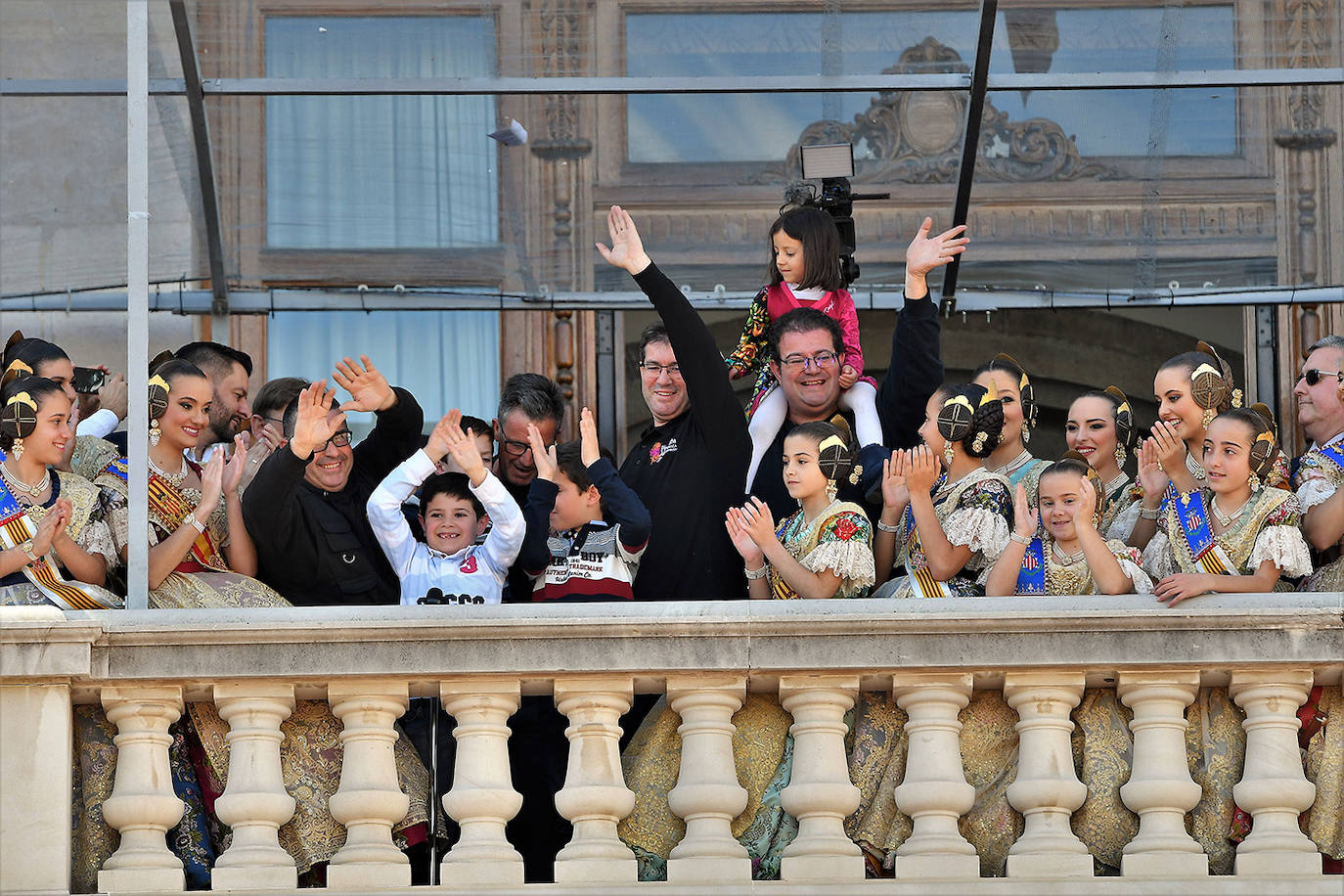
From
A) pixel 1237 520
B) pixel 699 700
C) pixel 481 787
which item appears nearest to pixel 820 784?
pixel 699 700

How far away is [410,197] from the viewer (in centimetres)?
971

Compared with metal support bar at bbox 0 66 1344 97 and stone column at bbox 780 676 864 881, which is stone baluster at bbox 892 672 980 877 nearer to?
stone column at bbox 780 676 864 881

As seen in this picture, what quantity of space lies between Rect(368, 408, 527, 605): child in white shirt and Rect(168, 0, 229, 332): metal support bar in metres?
2.46

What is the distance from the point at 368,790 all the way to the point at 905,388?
8.05 feet

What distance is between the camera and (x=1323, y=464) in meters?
7.02

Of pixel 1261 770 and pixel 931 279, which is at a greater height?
pixel 931 279

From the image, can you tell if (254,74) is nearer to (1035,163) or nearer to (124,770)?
(1035,163)

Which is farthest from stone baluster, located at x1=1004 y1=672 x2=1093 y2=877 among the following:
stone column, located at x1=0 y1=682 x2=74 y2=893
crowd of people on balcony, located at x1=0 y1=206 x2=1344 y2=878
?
stone column, located at x1=0 y1=682 x2=74 y2=893

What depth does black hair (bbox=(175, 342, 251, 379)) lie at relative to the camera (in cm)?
801

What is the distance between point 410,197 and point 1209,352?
356cm

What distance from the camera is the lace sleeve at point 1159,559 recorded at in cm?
681

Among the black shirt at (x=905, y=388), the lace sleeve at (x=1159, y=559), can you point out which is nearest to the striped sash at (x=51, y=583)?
the black shirt at (x=905, y=388)

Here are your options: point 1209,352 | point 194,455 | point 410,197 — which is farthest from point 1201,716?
point 410,197

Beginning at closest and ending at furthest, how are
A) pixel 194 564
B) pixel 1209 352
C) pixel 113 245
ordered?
1. pixel 194 564
2. pixel 1209 352
3. pixel 113 245
